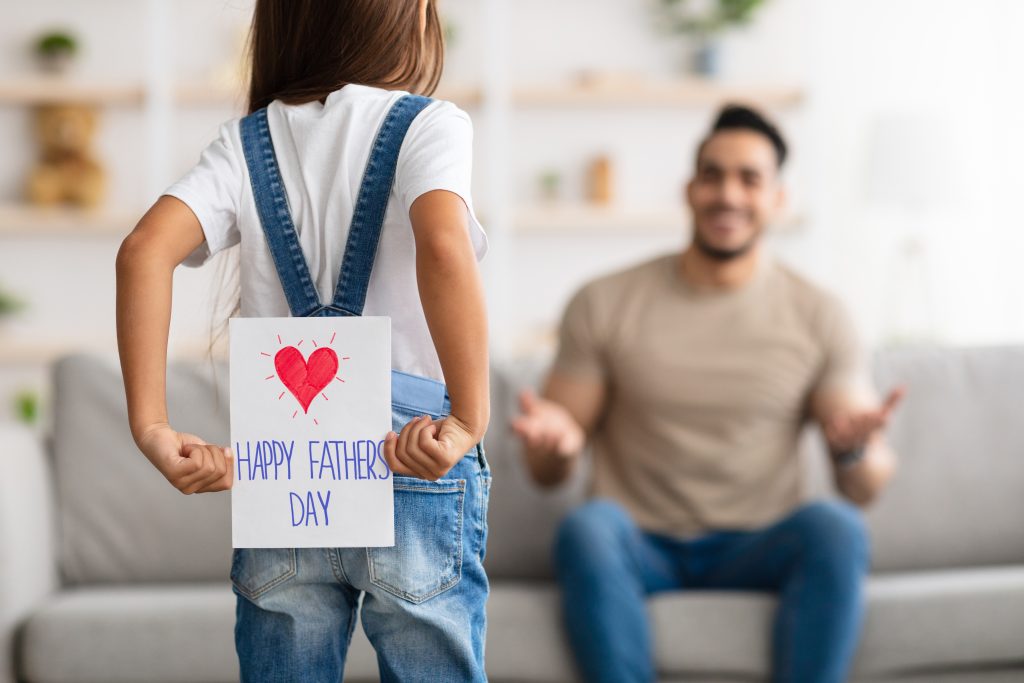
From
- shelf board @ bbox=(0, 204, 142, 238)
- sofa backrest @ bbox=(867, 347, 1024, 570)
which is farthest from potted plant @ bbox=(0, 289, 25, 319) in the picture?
sofa backrest @ bbox=(867, 347, 1024, 570)

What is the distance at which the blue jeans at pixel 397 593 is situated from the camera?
88 cm

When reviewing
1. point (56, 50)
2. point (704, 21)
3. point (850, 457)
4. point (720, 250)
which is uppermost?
point (704, 21)

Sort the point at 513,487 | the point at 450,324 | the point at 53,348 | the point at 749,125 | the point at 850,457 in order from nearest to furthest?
the point at 450,324, the point at 850,457, the point at 513,487, the point at 749,125, the point at 53,348

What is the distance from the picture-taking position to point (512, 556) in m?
2.07

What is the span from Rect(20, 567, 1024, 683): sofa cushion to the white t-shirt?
97 cm

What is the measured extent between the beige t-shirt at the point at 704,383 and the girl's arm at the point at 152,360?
1.28 metres

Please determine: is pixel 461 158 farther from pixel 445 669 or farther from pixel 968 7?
pixel 968 7

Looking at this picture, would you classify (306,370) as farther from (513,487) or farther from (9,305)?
(9,305)

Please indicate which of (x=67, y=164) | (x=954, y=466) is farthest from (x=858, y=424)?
(x=67, y=164)

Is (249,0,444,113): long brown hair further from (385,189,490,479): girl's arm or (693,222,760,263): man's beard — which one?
(693,222,760,263): man's beard

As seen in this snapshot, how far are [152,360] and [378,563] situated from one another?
0.77 feet

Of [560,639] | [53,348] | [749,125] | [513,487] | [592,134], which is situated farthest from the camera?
[592,134]

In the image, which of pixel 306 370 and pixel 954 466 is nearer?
pixel 306 370

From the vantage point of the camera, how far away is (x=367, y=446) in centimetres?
85
